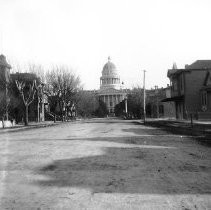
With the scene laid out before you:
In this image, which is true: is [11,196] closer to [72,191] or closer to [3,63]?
[72,191]

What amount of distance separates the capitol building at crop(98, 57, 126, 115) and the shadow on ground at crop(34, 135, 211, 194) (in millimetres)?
163380

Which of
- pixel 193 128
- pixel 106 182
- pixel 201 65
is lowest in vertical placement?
pixel 106 182

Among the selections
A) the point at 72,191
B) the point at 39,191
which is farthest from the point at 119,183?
the point at 39,191

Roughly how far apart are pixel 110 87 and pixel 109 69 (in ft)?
29.5

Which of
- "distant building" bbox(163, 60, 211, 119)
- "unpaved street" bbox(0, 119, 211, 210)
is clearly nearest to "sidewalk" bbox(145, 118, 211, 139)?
"unpaved street" bbox(0, 119, 211, 210)

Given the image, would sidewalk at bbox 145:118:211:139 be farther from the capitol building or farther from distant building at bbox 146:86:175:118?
the capitol building

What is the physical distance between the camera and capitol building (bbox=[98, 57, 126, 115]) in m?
179

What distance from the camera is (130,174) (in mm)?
9227

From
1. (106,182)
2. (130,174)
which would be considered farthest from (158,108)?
(106,182)

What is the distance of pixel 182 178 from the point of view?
858 centimetres

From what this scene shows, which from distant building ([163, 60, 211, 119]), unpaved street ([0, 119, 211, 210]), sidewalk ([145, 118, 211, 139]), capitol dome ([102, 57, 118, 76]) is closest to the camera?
unpaved street ([0, 119, 211, 210])

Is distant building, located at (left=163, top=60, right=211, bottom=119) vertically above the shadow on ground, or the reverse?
distant building, located at (left=163, top=60, right=211, bottom=119)

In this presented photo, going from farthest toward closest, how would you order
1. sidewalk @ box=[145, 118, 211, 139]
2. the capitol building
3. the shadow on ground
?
1. the capitol building
2. sidewalk @ box=[145, 118, 211, 139]
3. the shadow on ground

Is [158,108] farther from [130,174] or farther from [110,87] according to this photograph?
[110,87]
